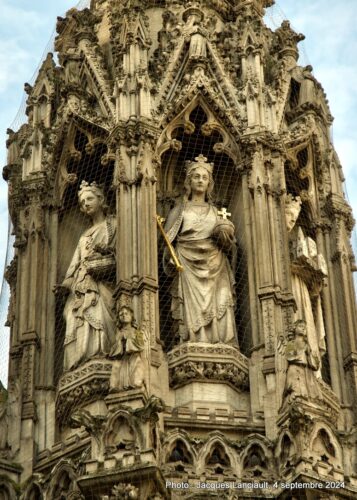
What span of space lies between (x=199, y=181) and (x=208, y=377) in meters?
4.06

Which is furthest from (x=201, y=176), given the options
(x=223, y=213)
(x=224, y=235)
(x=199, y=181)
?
(x=224, y=235)

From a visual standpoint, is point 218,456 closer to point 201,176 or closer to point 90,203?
point 201,176

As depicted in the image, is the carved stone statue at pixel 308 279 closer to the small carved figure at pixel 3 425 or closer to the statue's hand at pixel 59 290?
the statue's hand at pixel 59 290

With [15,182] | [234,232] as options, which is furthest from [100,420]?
[15,182]

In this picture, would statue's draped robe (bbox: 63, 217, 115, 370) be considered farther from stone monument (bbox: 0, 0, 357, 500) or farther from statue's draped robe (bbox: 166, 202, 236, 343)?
statue's draped robe (bbox: 166, 202, 236, 343)

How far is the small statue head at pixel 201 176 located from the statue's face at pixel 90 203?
4.97 feet

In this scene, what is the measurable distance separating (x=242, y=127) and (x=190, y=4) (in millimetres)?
3124

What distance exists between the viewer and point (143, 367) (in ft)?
98.3

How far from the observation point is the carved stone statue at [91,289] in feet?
105

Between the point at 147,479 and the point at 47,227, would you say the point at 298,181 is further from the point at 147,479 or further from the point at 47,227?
the point at 147,479

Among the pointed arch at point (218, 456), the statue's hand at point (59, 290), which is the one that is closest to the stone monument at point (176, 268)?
the pointed arch at point (218, 456)

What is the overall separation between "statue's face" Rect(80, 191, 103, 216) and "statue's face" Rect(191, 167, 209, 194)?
1.63 m

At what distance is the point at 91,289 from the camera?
32562mm

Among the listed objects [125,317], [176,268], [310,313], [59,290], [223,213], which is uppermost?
[223,213]
